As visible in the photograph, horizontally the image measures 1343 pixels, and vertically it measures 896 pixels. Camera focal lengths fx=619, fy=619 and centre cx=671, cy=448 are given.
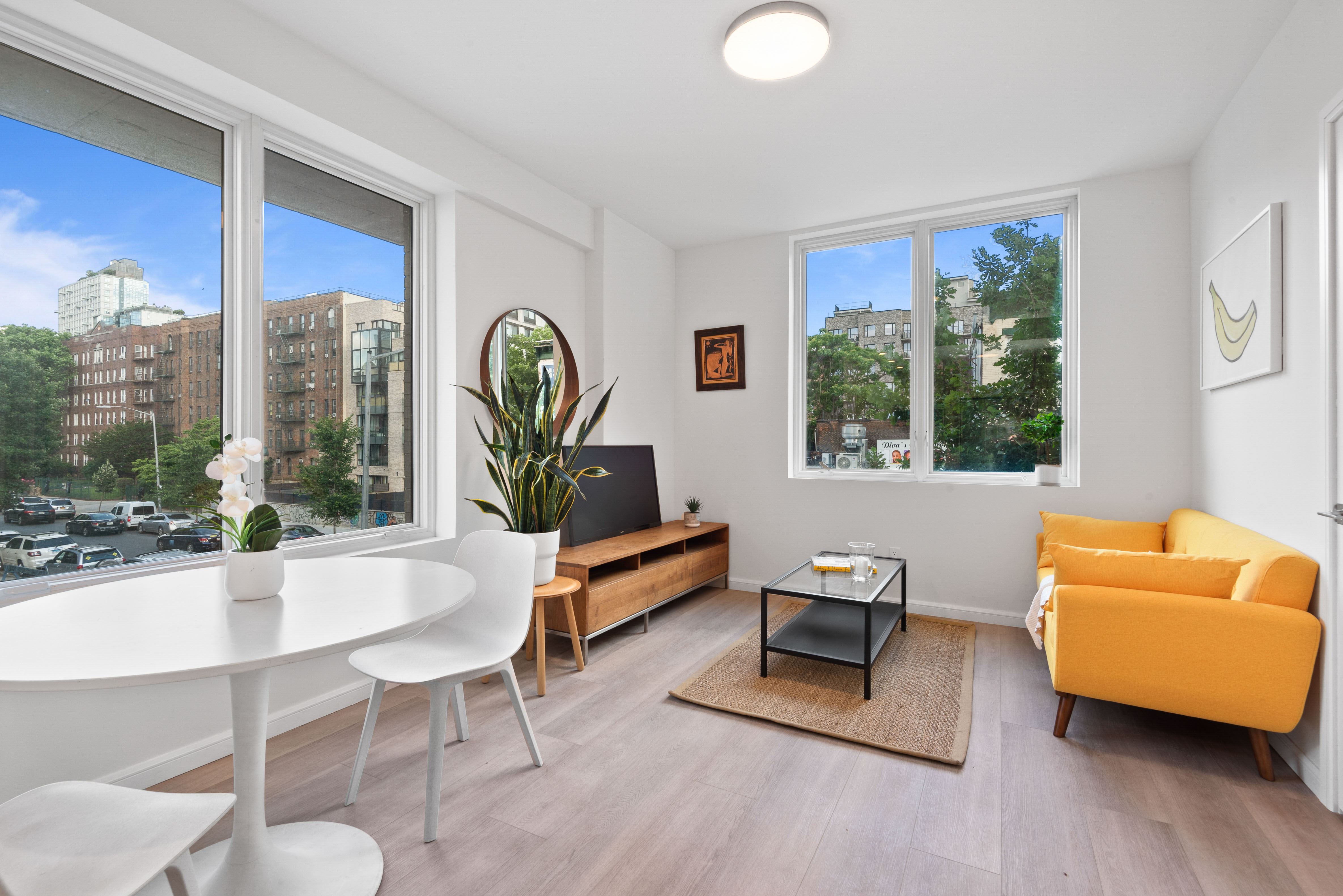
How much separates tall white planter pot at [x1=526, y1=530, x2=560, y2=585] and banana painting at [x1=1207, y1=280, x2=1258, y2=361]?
124 inches

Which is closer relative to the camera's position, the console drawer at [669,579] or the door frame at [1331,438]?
the door frame at [1331,438]

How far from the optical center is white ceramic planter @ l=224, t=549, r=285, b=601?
154 cm

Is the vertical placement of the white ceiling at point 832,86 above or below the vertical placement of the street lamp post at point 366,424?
above

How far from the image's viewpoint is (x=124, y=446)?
2.19 m

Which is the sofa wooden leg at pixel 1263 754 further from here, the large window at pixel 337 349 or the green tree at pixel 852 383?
the large window at pixel 337 349

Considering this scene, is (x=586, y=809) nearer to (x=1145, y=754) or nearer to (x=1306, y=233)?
(x=1145, y=754)

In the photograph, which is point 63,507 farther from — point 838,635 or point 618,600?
point 838,635

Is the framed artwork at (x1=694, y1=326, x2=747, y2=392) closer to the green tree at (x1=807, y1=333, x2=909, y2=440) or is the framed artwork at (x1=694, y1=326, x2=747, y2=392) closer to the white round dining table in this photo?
the green tree at (x1=807, y1=333, x2=909, y2=440)

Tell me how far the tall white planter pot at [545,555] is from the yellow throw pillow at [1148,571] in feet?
6.95

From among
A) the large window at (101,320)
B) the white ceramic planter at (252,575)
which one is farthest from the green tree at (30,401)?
the white ceramic planter at (252,575)

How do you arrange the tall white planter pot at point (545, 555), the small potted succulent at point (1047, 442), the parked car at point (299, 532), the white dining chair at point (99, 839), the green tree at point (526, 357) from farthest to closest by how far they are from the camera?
the small potted succulent at point (1047, 442) < the green tree at point (526, 357) < the tall white planter pot at point (545, 555) < the parked car at point (299, 532) < the white dining chair at point (99, 839)

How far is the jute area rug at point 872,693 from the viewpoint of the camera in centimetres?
242

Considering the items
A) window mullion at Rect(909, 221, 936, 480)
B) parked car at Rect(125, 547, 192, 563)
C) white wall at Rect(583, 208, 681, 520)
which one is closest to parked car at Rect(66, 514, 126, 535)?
parked car at Rect(125, 547, 192, 563)

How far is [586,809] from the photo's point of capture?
1942 mm
